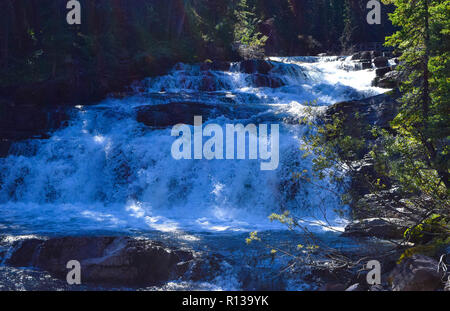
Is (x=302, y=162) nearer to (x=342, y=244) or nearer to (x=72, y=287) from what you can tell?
(x=342, y=244)

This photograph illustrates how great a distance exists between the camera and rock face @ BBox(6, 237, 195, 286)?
7.31 meters

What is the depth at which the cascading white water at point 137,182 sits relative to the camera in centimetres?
1189

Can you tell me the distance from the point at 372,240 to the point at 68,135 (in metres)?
12.9

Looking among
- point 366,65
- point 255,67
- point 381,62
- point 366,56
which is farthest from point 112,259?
point 366,56

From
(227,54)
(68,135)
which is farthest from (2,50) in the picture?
(227,54)

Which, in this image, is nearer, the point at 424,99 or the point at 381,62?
the point at 424,99

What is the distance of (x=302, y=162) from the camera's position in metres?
13.5

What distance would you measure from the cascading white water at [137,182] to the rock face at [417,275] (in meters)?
4.85

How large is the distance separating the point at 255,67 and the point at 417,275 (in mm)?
20113

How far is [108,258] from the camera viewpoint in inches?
295

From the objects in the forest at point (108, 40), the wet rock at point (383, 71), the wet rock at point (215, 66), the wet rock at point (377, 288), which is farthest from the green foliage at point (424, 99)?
the wet rock at point (215, 66)

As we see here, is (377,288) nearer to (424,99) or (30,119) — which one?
(424,99)

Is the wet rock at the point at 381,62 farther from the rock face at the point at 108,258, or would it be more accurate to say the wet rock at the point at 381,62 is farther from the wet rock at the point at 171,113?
the rock face at the point at 108,258

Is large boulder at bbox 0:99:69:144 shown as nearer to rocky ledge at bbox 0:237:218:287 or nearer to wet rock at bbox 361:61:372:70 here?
rocky ledge at bbox 0:237:218:287
